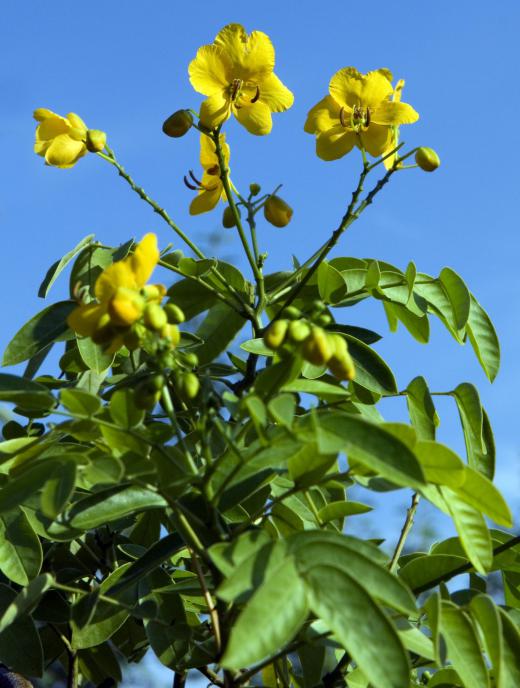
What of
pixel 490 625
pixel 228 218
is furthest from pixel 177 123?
pixel 490 625

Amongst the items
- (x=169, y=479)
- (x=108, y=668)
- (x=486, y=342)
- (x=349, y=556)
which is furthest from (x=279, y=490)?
(x=108, y=668)

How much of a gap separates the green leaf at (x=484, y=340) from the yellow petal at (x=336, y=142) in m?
0.31

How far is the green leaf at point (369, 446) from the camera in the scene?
840 mm

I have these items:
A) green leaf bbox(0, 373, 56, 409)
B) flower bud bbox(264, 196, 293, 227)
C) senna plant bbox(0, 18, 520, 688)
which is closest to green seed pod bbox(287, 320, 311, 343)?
senna plant bbox(0, 18, 520, 688)

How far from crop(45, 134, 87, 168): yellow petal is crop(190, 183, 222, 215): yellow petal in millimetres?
184

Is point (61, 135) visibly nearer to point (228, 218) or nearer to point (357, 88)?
point (228, 218)

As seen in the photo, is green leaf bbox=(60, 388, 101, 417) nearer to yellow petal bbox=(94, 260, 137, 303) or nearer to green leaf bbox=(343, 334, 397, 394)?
yellow petal bbox=(94, 260, 137, 303)

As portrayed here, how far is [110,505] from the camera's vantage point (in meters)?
1.04

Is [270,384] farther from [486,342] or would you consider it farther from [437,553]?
[486,342]

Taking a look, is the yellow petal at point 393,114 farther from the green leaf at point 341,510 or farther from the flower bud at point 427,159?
the green leaf at point 341,510

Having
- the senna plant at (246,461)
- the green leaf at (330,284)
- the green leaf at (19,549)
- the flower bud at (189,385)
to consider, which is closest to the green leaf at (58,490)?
the senna plant at (246,461)

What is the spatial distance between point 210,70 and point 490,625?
0.84 meters

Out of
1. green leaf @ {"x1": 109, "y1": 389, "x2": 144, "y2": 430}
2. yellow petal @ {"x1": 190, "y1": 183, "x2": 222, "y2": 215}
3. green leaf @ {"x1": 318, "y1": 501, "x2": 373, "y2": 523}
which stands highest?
yellow petal @ {"x1": 190, "y1": 183, "x2": 222, "y2": 215}

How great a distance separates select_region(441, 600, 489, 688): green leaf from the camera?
0.95 m
